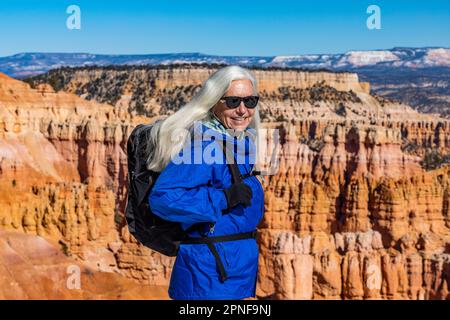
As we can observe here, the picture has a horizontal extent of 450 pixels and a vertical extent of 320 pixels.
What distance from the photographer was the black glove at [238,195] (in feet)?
16.5

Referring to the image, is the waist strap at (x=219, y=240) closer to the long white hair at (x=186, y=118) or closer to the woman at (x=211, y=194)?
the woman at (x=211, y=194)

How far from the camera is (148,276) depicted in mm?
28172

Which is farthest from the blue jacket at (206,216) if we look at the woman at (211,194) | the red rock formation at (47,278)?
the red rock formation at (47,278)

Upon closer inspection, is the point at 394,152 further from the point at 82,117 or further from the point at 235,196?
the point at 235,196

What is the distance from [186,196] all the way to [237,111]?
717mm

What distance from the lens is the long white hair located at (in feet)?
16.8

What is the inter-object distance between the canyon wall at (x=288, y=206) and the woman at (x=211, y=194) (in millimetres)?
22903

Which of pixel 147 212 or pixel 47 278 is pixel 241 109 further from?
pixel 47 278

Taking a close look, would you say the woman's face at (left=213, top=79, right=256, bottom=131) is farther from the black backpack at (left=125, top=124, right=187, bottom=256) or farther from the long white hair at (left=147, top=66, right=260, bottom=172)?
the black backpack at (left=125, top=124, right=187, bottom=256)

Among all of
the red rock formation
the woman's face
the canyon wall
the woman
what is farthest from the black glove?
the canyon wall

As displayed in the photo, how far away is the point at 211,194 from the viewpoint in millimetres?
5012

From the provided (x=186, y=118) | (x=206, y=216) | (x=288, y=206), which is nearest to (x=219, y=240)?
(x=206, y=216)
